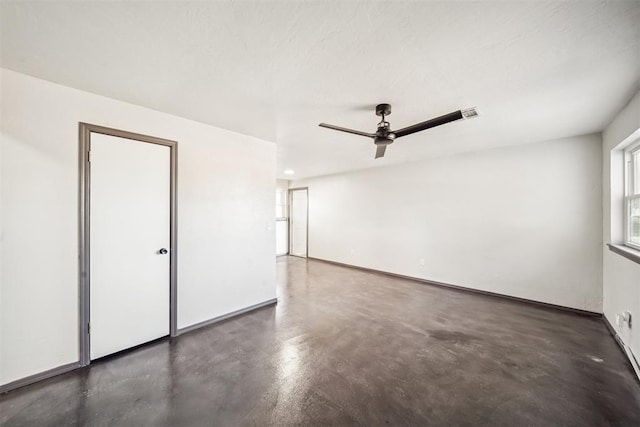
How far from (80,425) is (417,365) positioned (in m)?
2.45

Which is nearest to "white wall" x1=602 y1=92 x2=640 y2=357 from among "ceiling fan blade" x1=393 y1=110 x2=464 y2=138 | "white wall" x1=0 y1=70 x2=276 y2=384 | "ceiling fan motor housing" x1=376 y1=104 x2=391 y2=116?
"ceiling fan blade" x1=393 y1=110 x2=464 y2=138

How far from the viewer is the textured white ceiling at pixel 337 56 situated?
130cm

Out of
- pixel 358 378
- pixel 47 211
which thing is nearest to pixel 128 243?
pixel 47 211

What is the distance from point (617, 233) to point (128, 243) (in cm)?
515

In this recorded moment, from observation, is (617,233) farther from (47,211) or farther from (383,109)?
(47,211)

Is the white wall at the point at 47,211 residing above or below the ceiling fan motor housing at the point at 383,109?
below

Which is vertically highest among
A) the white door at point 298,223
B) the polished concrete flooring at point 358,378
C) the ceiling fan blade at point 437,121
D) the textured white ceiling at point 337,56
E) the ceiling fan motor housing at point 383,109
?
the textured white ceiling at point 337,56

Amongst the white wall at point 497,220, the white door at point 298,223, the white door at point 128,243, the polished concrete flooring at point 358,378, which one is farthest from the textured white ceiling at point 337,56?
the white door at point 298,223

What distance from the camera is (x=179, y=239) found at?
2732 millimetres

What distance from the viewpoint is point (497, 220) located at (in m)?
3.92

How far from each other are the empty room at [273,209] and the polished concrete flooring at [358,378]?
2 centimetres

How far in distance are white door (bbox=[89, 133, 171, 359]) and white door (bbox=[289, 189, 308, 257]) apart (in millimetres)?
4775

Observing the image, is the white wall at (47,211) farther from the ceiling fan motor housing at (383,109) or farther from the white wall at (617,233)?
the white wall at (617,233)

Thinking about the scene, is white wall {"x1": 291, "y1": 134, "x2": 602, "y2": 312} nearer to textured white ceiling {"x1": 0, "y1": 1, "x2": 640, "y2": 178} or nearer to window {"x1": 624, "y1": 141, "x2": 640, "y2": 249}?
window {"x1": 624, "y1": 141, "x2": 640, "y2": 249}
